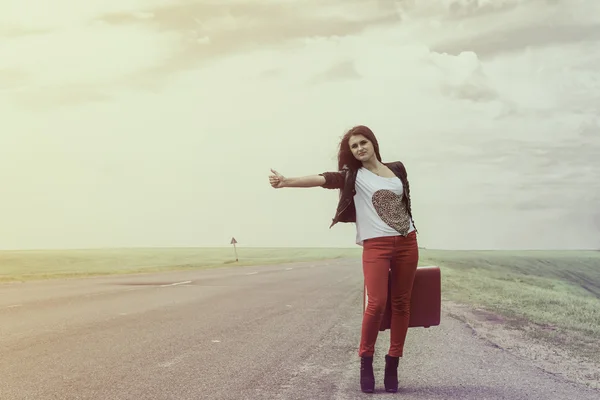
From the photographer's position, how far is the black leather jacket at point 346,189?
5.27 metres

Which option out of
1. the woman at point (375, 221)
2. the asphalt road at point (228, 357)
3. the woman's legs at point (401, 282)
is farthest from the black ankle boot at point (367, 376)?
the woman's legs at point (401, 282)

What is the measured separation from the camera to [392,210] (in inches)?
203

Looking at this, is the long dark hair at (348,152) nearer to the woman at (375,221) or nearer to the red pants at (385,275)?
the woman at (375,221)

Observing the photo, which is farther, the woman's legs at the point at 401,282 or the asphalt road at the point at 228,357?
the asphalt road at the point at 228,357

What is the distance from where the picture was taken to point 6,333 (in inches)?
352

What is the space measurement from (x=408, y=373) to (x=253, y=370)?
1.53 m

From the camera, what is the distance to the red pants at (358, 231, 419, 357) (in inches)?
202

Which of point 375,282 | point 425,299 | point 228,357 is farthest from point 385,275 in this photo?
point 228,357

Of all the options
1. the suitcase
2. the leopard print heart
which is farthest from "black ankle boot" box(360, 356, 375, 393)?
the leopard print heart

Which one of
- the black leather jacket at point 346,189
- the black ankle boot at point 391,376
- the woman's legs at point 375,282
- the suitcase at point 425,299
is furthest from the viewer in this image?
the suitcase at point 425,299

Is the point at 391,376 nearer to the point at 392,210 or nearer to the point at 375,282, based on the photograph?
the point at 375,282

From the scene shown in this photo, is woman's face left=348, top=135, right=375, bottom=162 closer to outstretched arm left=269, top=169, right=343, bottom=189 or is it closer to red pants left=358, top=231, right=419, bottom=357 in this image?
outstretched arm left=269, top=169, right=343, bottom=189

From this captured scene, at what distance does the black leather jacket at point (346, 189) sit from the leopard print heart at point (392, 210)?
0.10 m

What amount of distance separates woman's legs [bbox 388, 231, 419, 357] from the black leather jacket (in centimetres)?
27
